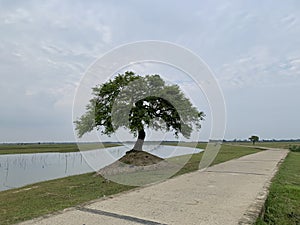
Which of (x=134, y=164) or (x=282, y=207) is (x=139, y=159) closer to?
(x=134, y=164)

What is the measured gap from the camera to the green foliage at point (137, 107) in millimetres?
12336

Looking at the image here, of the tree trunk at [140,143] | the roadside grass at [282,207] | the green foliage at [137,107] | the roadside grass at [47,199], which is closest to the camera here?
the roadside grass at [282,207]

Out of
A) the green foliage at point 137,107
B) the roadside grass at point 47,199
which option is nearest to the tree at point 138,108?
the green foliage at point 137,107

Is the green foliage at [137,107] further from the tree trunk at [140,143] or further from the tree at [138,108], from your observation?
the tree trunk at [140,143]

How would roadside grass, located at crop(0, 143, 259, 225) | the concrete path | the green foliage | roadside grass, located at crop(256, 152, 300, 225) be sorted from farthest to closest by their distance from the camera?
the green foliage, roadside grass, located at crop(0, 143, 259, 225), roadside grass, located at crop(256, 152, 300, 225), the concrete path

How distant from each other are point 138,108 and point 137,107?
0.07m

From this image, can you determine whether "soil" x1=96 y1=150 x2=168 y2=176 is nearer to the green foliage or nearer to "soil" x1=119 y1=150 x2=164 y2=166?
"soil" x1=119 y1=150 x2=164 y2=166

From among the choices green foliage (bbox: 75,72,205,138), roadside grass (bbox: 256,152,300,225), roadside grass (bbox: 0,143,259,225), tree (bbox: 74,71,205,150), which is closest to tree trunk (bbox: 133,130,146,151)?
tree (bbox: 74,71,205,150)

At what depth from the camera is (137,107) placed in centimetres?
1236

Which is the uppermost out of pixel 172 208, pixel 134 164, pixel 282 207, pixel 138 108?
pixel 138 108

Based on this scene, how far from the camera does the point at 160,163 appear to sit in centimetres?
1338

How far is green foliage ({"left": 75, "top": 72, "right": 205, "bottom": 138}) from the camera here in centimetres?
1234

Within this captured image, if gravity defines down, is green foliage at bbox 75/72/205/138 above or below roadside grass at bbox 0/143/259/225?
above

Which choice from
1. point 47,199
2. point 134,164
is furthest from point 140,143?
point 47,199
